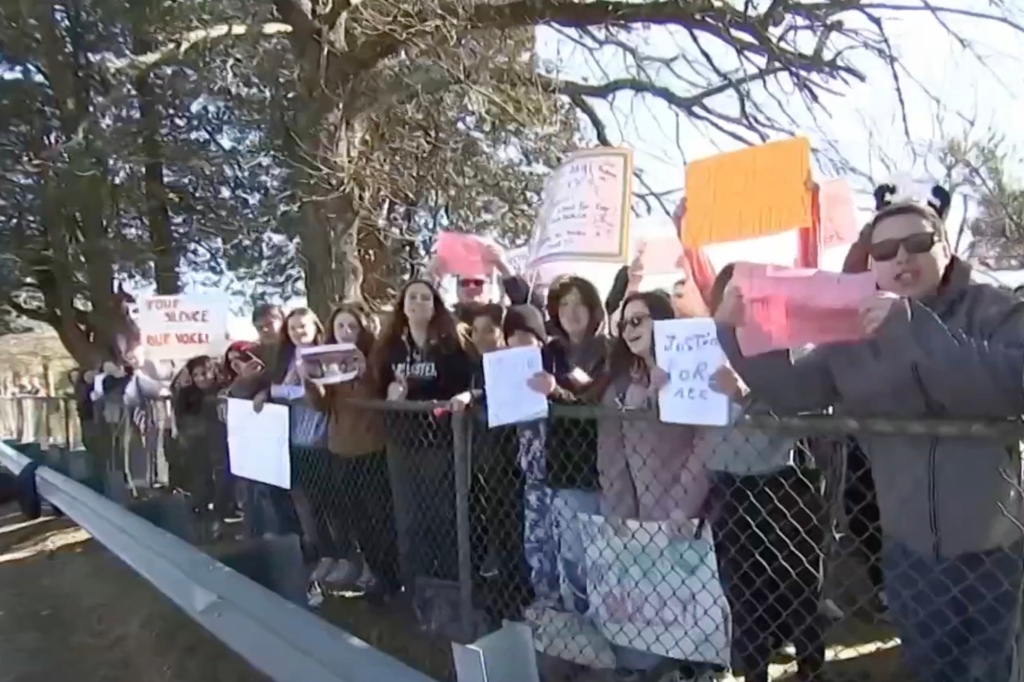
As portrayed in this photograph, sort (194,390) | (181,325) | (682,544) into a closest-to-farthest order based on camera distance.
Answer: (682,544)
(181,325)
(194,390)

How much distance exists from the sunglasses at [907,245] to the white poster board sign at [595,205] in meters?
1.05

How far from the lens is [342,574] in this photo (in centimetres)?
516

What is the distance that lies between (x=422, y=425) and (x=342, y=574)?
1.13 m

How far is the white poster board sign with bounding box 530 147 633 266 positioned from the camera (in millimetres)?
3643

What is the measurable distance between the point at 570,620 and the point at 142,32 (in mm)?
9658

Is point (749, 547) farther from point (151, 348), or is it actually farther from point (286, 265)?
point (286, 265)

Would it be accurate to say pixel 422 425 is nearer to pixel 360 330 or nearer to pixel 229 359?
pixel 360 330

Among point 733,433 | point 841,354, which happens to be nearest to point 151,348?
point 733,433

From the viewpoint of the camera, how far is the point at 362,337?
5215 mm

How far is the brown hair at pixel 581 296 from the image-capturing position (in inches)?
164

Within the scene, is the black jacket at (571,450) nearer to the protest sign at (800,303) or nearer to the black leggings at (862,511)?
the black leggings at (862,511)

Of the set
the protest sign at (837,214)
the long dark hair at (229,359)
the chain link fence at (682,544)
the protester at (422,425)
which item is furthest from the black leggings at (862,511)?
the long dark hair at (229,359)

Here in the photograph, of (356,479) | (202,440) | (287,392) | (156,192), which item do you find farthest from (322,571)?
(156,192)

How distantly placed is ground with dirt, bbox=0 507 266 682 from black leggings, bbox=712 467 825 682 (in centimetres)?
236
